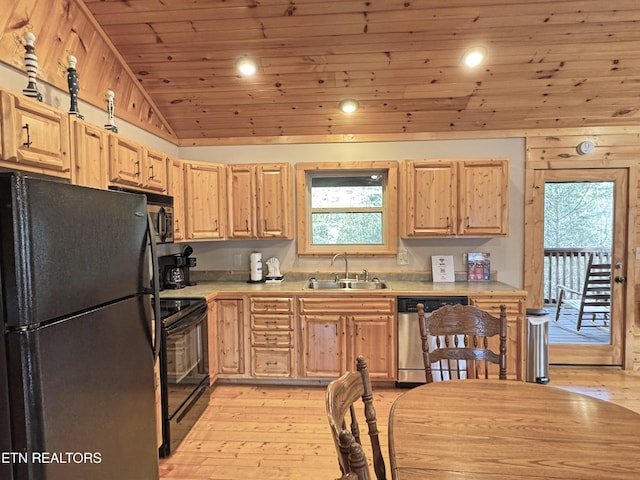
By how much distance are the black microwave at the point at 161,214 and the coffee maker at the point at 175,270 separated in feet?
2.00

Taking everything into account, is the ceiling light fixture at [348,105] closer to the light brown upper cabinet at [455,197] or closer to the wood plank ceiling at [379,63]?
the wood plank ceiling at [379,63]

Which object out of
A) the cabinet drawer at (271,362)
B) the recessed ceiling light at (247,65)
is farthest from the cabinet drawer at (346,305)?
the recessed ceiling light at (247,65)

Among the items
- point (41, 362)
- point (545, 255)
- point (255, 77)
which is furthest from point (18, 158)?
point (545, 255)

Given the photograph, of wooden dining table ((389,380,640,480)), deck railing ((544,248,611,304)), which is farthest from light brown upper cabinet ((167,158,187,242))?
deck railing ((544,248,611,304))

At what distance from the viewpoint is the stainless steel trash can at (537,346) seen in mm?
3277

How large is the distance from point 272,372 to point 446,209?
229cm

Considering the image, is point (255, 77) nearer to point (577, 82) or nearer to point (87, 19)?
point (87, 19)

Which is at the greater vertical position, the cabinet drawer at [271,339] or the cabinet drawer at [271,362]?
the cabinet drawer at [271,339]

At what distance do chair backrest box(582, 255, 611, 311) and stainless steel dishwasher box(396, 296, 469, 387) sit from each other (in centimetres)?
157

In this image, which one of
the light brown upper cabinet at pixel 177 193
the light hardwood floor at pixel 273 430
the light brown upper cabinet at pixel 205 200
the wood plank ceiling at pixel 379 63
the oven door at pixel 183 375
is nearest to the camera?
the light hardwood floor at pixel 273 430

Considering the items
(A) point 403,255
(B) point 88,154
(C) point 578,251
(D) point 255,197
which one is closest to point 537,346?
(C) point 578,251

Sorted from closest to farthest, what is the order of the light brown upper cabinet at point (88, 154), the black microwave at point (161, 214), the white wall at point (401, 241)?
the light brown upper cabinet at point (88, 154) < the black microwave at point (161, 214) < the white wall at point (401, 241)

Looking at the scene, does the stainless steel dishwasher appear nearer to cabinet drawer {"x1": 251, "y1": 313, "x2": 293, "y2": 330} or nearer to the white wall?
the white wall

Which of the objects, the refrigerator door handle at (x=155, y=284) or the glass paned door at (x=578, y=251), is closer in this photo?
the refrigerator door handle at (x=155, y=284)
